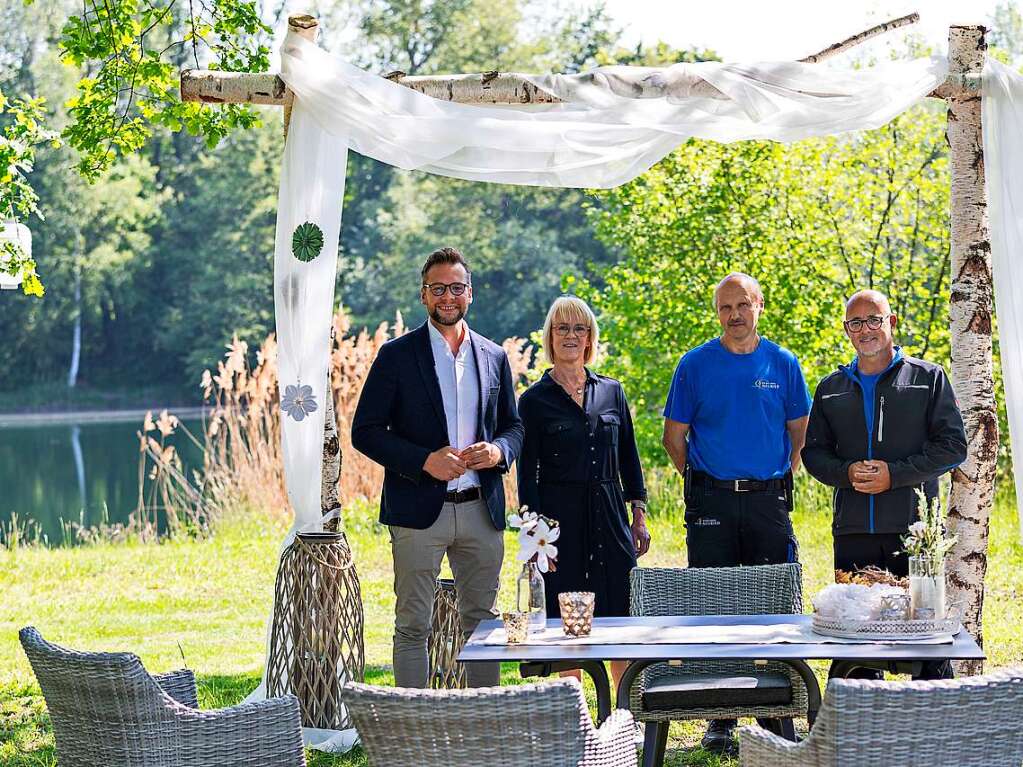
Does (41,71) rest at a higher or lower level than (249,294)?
higher

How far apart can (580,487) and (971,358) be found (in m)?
1.46

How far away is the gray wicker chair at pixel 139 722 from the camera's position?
3055mm

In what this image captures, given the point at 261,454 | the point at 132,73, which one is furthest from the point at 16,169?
the point at 261,454

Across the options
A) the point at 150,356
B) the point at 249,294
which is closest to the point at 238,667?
the point at 249,294

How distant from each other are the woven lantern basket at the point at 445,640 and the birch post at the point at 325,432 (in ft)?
1.47

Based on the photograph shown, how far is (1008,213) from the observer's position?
4520mm

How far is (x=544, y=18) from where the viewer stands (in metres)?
34.2

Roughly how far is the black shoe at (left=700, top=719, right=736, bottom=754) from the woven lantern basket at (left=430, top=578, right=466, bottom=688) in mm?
835

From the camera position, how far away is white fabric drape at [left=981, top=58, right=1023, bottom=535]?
4512 millimetres

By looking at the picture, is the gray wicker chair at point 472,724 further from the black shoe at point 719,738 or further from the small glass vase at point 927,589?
the black shoe at point 719,738

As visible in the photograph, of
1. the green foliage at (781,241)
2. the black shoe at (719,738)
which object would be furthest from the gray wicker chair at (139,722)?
the green foliage at (781,241)

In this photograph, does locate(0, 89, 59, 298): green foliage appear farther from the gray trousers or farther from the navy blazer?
the gray trousers

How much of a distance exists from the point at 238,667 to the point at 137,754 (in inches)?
117

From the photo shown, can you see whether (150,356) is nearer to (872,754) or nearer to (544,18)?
(544,18)
